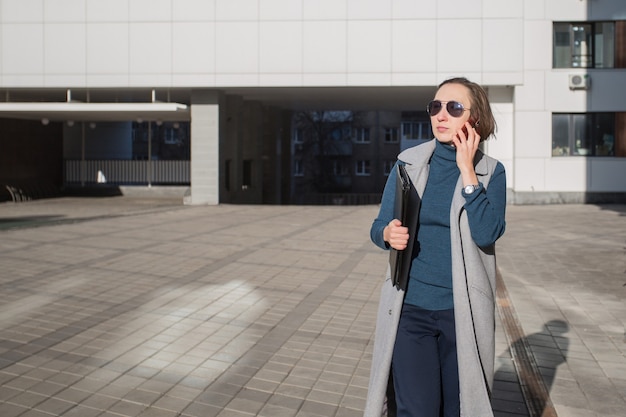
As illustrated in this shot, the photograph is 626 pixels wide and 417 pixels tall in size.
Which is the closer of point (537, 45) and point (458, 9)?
point (458, 9)

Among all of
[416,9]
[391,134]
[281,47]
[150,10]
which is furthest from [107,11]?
[391,134]

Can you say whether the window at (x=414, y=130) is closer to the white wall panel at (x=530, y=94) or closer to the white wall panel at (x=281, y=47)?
the white wall panel at (x=530, y=94)

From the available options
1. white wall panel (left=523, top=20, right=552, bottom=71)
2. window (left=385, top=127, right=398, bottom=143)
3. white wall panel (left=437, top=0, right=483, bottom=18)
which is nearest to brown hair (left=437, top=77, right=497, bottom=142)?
white wall panel (left=437, top=0, right=483, bottom=18)

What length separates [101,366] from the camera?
5.33 metres

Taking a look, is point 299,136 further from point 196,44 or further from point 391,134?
point 196,44

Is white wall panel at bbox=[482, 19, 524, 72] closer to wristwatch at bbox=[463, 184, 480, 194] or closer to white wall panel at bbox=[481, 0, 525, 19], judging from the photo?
white wall panel at bbox=[481, 0, 525, 19]

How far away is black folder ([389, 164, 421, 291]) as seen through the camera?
2.77 metres

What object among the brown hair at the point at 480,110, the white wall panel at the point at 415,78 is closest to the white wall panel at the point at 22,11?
the white wall panel at the point at 415,78

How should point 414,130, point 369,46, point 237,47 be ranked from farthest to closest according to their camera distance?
1. point 414,130
2. point 237,47
3. point 369,46

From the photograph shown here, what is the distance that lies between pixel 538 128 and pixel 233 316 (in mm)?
19807

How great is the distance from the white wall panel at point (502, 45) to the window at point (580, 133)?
9.38 ft

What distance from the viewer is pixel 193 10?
23.9m

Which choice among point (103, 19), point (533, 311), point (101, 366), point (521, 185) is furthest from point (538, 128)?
point (101, 366)

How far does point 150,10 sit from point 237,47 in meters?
3.35
